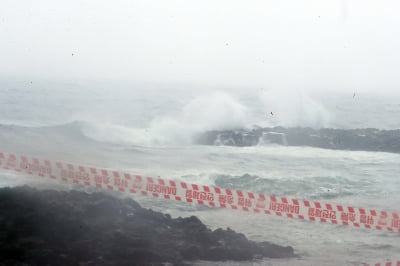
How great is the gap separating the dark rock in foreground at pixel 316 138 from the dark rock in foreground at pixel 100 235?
7.07 m

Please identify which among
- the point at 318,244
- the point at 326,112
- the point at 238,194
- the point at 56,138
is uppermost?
the point at 326,112

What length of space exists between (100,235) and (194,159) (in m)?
4.69

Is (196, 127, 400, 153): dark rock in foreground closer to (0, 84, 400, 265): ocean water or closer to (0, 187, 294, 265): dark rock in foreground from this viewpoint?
(0, 84, 400, 265): ocean water

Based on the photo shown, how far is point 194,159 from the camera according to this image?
42.2 feet

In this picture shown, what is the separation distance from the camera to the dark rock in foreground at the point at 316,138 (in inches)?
701

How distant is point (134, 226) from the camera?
9.07 metres

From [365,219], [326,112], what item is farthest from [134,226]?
[326,112]

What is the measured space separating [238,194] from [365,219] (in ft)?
8.95

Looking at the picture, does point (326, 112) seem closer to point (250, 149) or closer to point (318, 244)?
point (250, 149)

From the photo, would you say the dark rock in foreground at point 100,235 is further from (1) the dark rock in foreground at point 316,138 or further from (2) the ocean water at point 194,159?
(1) the dark rock in foreground at point 316,138

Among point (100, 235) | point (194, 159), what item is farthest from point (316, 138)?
point (100, 235)

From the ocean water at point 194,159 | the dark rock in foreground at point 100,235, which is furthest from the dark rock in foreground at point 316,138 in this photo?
the dark rock in foreground at point 100,235

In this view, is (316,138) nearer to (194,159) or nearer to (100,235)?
(194,159)

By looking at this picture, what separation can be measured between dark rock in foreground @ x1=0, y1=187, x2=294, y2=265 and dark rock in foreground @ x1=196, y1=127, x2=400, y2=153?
7.07 meters
